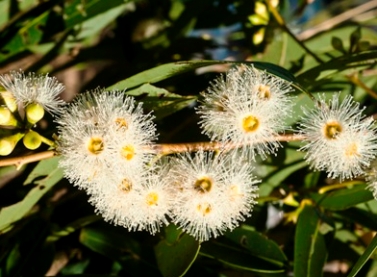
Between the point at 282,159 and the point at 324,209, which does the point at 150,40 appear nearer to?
the point at 282,159

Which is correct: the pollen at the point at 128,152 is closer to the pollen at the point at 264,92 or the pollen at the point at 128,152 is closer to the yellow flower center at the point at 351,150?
the pollen at the point at 264,92

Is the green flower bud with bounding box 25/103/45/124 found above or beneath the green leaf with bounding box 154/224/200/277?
above

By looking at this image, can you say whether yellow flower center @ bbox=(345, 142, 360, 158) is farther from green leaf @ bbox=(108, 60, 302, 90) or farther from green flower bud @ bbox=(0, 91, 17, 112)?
green flower bud @ bbox=(0, 91, 17, 112)

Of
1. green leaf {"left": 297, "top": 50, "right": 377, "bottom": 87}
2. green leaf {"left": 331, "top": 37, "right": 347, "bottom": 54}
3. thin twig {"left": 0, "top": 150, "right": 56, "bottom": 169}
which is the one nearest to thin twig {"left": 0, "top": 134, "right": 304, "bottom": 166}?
thin twig {"left": 0, "top": 150, "right": 56, "bottom": 169}

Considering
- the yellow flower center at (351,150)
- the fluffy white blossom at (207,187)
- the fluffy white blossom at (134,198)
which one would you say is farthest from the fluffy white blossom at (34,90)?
the yellow flower center at (351,150)

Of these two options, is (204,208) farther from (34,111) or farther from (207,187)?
(34,111)

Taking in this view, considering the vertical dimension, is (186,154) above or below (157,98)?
below

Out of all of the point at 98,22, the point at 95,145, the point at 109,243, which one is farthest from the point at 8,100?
the point at 98,22
